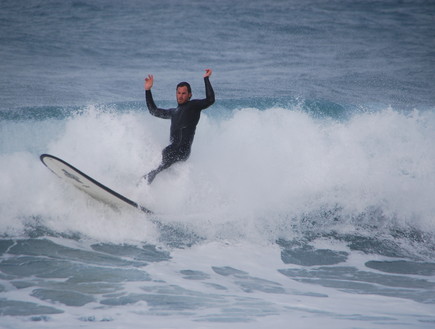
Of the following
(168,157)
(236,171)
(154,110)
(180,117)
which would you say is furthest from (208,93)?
(236,171)

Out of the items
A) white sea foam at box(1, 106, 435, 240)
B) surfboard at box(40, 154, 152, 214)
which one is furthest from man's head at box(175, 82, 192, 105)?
surfboard at box(40, 154, 152, 214)

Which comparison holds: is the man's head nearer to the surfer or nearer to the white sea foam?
the surfer

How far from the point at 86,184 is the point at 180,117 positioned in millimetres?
1623

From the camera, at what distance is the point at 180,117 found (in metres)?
6.46

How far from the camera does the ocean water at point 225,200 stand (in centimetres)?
491

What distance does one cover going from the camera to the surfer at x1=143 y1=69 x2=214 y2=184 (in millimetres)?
6340

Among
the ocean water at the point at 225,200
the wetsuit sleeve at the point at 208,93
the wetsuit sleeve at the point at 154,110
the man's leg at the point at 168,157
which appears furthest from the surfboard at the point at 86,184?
the wetsuit sleeve at the point at 208,93

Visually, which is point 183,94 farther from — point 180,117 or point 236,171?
point 236,171

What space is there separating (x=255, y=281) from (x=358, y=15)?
20869mm

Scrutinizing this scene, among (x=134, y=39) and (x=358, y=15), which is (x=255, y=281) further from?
(x=358, y=15)

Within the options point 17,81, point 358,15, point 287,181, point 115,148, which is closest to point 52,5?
point 17,81

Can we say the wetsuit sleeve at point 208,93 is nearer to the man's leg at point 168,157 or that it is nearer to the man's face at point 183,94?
the man's face at point 183,94

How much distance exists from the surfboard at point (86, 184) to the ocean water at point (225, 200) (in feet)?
0.91

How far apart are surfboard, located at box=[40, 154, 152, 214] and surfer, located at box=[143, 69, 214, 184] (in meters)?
0.54
